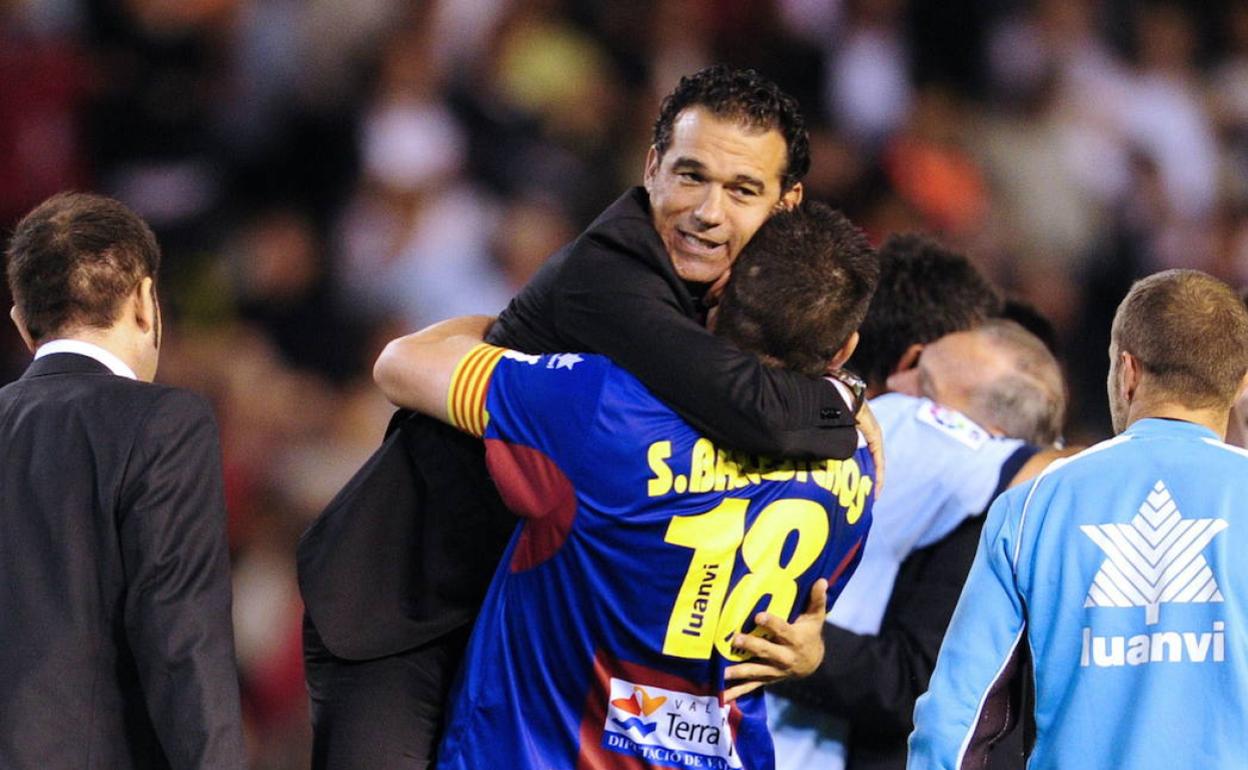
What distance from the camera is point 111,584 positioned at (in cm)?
294

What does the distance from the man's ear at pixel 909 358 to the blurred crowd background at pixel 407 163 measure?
274 cm

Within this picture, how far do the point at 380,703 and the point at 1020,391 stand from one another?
70.2 inches

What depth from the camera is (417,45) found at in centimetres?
738

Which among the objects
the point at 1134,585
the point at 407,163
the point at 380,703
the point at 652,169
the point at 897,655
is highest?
the point at 407,163

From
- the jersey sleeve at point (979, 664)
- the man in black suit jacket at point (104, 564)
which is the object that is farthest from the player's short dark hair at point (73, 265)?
the jersey sleeve at point (979, 664)

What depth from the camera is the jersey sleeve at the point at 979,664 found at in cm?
286

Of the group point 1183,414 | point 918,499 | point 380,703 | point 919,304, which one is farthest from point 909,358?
point 380,703

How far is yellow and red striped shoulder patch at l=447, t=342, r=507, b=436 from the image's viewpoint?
9.77 ft

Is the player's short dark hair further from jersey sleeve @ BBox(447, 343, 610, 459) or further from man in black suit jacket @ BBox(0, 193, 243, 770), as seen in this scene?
jersey sleeve @ BBox(447, 343, 610, 459)

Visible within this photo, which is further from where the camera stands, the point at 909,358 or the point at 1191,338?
the point at 909,358

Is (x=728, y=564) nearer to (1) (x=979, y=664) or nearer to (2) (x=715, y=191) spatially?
(1) (x=979, y=664)

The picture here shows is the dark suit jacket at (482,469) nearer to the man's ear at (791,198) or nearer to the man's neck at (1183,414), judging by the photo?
the man's ear at (791,198)

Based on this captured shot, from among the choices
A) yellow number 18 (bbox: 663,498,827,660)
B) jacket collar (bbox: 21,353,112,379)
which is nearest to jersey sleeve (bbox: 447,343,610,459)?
yellow number 18 (bbox: 663,498,827,660)

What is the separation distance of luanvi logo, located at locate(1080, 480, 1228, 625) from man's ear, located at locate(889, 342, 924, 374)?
1.30 m
